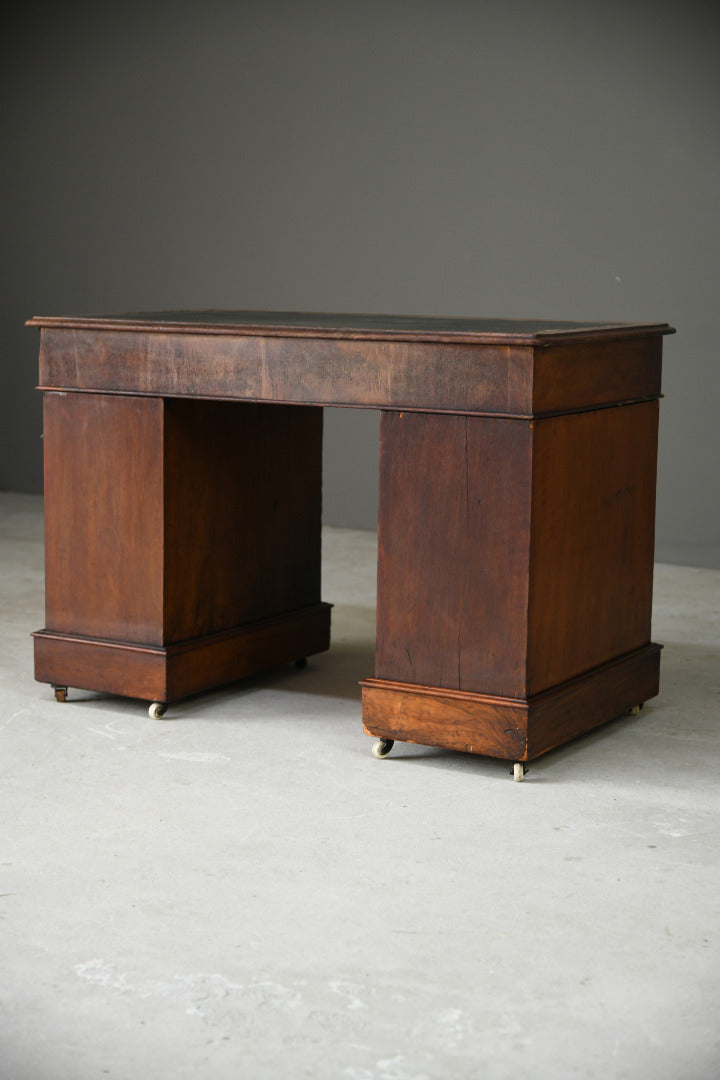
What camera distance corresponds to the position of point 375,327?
3205 mm

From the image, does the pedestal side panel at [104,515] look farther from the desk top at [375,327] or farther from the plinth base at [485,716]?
the plinth base at [485,716]

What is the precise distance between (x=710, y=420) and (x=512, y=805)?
3.12m

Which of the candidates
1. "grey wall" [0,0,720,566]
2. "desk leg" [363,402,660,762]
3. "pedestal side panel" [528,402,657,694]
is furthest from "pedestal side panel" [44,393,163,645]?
"grey wall" [0,0,720,566]

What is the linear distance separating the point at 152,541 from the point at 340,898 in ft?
4.22

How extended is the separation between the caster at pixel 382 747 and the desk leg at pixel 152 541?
22.7 inches

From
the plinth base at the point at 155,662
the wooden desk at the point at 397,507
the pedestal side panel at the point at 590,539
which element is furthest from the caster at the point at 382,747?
the plinth base at the point at 155,662

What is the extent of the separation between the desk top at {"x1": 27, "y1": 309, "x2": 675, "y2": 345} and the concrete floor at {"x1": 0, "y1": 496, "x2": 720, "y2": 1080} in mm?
927

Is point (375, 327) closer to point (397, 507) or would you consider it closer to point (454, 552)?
point (397, 507)

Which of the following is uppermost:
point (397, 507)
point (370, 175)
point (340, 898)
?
point (370, 175)

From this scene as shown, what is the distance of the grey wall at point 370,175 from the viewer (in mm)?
5645

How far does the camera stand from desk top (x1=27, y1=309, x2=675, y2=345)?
9.82 ft

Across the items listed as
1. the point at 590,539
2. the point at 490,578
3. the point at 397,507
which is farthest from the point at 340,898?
the point at 590,539

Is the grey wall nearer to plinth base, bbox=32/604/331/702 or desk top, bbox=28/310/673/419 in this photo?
desk top, bbox=28/310/673/419

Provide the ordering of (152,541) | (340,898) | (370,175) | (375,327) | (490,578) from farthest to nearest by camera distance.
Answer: (370,175), (152,541), (375,327), (490,578), (340,898)
